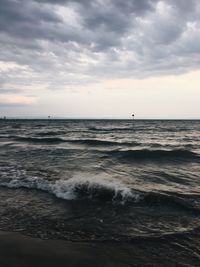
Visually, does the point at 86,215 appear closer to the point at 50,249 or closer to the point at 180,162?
the point at 50,249

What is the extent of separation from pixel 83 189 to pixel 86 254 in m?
4.18

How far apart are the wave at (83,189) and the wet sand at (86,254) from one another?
280 centimetres

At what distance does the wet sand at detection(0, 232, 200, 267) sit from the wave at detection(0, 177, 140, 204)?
2799 millimetres

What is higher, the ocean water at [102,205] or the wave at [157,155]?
the ocean water at [102,205]

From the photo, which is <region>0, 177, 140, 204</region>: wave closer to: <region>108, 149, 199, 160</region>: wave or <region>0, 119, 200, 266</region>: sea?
<region>0, 119, 200, 266</region>: sea

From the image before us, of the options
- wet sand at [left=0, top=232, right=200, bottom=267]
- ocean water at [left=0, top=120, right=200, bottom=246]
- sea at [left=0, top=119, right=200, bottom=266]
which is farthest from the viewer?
→ ocean water at [left=0, top=120, right=200, bottom=246]

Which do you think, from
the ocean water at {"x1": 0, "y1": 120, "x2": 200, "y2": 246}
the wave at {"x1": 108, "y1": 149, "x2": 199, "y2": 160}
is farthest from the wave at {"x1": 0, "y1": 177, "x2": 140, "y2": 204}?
the wave at {"x1": 108, "y1": 149, "x2": 199, "y2": 160}

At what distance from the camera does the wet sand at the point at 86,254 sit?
4562 millimetres

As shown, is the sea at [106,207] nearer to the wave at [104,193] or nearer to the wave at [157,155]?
the wave at [104,193]

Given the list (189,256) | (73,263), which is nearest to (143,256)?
(189,256)

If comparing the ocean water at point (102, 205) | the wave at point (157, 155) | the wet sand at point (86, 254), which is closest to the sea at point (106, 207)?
the ocean water at point (102, 205)

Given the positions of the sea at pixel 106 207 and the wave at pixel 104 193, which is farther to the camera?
the wave at pixel 104 193

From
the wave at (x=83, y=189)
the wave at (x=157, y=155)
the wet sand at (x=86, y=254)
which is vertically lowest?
the wave at (x=157, y=155)

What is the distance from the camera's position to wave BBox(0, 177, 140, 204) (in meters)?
8.31
